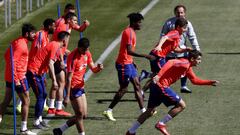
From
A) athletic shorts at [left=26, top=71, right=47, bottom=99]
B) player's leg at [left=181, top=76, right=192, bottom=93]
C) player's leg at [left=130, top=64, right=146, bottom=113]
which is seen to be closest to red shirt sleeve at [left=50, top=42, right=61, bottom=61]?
athletic shorts at [left=26, top=71, right=47, bottom=99]

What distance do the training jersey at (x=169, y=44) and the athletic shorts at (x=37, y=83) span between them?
2.98 metres

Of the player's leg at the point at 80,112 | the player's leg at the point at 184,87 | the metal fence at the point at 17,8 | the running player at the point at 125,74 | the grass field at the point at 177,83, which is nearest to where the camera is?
the player's leg at the point at 80,112

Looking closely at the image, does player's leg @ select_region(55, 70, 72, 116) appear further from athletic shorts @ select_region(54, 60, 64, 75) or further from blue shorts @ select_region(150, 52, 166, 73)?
blue shorts @ select_region(150, 52, 166, 73)

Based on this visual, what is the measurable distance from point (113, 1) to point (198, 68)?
37.9ft

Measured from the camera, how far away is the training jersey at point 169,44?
22.5 metres

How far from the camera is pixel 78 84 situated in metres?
20.0

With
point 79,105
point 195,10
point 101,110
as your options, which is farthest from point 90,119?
point 195,10

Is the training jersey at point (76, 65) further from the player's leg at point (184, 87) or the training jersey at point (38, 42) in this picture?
the player's leg at point (184, 87)

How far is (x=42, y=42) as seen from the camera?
22.0 m

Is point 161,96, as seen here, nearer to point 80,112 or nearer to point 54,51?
point 80,112

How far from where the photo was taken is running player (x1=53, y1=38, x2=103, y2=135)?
1972cm

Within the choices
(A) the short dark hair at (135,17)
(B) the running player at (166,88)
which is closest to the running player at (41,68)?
(A) the short dark hair at (135,17)

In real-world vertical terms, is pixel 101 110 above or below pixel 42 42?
below

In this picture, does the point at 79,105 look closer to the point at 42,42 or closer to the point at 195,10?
the point at 42,42
